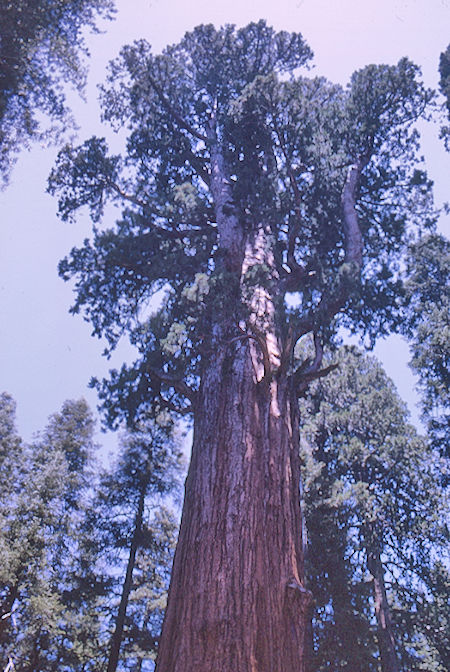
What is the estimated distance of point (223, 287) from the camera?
696cm

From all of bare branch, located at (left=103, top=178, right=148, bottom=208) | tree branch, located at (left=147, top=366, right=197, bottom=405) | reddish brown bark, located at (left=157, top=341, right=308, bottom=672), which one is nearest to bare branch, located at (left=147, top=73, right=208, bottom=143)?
bare branch, located at (left=103, top=178, right=148, bottom=208)

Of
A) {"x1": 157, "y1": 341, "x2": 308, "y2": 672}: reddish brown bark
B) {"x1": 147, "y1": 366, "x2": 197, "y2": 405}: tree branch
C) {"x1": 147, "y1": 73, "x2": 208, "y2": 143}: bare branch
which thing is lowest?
{"x1": 157, "y1": 341, "x2": 308, "y2": 672}: reddish brown bark

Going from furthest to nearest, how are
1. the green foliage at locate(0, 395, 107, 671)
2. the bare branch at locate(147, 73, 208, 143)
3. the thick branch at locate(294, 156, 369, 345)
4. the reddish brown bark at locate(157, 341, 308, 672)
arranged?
the green foliage at locate(0, 395, 107, 671) → the bare branch at locate(147, 73, 208, 143) → the thick branch at locate(294, 156, 369, 345) → the reddish brown bark at locate(157, 341, 308, 672)

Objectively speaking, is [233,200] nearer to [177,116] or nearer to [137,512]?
[177,116]

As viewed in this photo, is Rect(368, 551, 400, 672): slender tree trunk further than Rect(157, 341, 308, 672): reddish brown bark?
Yes

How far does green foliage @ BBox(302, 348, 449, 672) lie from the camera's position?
11547mm

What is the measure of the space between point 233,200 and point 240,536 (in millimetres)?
6631

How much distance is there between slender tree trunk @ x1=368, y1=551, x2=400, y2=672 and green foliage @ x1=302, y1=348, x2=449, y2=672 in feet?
0.68

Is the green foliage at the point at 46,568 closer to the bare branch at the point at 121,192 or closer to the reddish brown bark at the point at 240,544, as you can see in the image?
the bare branch at the point at 121,192

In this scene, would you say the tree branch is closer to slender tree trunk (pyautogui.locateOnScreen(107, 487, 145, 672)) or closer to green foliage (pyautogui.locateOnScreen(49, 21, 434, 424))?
green foliage (pyautogui.locateOnScreen(49, 21, 434, 424))

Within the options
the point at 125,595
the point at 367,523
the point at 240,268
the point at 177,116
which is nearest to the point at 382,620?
the point at 367,523

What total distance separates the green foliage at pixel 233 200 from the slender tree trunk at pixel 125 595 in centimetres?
527

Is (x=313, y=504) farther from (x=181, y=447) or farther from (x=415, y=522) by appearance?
(x=181, y=447)

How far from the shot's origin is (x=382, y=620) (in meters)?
12.3
